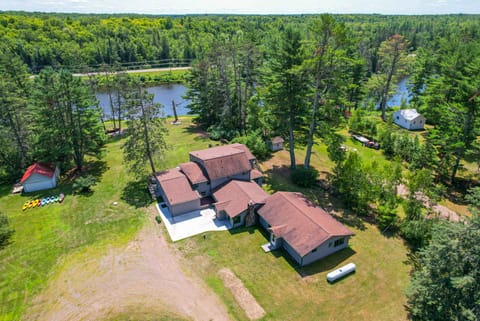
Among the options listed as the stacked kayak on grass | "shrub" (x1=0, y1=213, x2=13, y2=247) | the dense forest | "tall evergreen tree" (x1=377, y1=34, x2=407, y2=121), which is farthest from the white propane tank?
"tall evergreen tree" (x1=377, y1=34, x2=407, y2=121)

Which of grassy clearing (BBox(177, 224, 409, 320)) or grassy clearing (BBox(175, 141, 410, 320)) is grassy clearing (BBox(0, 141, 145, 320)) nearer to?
grassy clearing (BBox(175, 141, 410, 320))

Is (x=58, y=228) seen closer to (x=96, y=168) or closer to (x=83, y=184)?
(x=83, y=184)

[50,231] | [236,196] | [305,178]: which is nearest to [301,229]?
[236,196]

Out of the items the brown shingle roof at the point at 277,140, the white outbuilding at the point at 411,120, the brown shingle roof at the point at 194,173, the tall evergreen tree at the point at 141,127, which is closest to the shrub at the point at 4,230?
the tall evergreen tree at the point at 141,127

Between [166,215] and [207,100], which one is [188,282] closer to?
→ [166,215]

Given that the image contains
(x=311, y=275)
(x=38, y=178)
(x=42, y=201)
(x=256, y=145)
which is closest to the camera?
(x=311, y=275)

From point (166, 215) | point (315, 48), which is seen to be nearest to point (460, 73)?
point (315, 48)

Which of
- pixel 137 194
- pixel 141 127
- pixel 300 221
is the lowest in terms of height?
pixel 137 194

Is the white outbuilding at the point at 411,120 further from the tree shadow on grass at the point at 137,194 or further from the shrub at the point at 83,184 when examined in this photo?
the shrub at the point at 83,184
